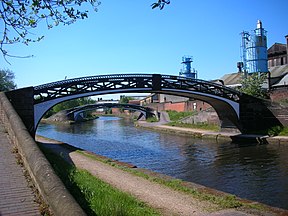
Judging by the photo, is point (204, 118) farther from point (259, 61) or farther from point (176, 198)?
point (176, 198)

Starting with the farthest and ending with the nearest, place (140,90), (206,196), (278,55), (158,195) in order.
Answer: (278,55)
(140,90)
(158,195)
(206,196)

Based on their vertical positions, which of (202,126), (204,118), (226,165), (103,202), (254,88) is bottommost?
(226,165)

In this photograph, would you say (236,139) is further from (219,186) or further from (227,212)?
(227,212)

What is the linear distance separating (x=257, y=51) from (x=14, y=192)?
39342 mm

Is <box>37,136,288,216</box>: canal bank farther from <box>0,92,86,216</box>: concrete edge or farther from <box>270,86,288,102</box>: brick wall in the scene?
<box>270,86,288,102</box>: brick wall

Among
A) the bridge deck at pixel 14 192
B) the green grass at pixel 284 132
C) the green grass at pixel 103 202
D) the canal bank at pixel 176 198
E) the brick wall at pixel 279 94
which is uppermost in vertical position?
the brick wall at pixel 279 94

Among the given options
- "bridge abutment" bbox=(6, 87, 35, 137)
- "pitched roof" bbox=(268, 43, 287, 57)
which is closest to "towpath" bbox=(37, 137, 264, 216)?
"bridge abutment" bbox=(6, 87, 35, 137)

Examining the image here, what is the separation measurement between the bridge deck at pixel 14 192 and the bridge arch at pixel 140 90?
12.4 m

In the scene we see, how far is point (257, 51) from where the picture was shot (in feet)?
129

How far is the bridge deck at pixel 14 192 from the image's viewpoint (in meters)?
4.18

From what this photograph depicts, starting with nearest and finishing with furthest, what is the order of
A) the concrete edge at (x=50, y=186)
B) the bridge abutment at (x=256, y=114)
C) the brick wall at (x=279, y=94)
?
1. the concrete edge at (x=50, y=186)
2. the bridge abutment at (x=256, y=114)
3. the brick wall at (x=279, y=94)

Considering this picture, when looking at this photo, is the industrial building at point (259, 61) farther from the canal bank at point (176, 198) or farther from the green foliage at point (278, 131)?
the canal bank at point (176, 198)

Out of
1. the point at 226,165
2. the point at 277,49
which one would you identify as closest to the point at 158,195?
the point at 226,165

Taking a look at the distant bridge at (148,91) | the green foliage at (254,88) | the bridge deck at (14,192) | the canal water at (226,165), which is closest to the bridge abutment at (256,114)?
the distant bridge at (148,91)
